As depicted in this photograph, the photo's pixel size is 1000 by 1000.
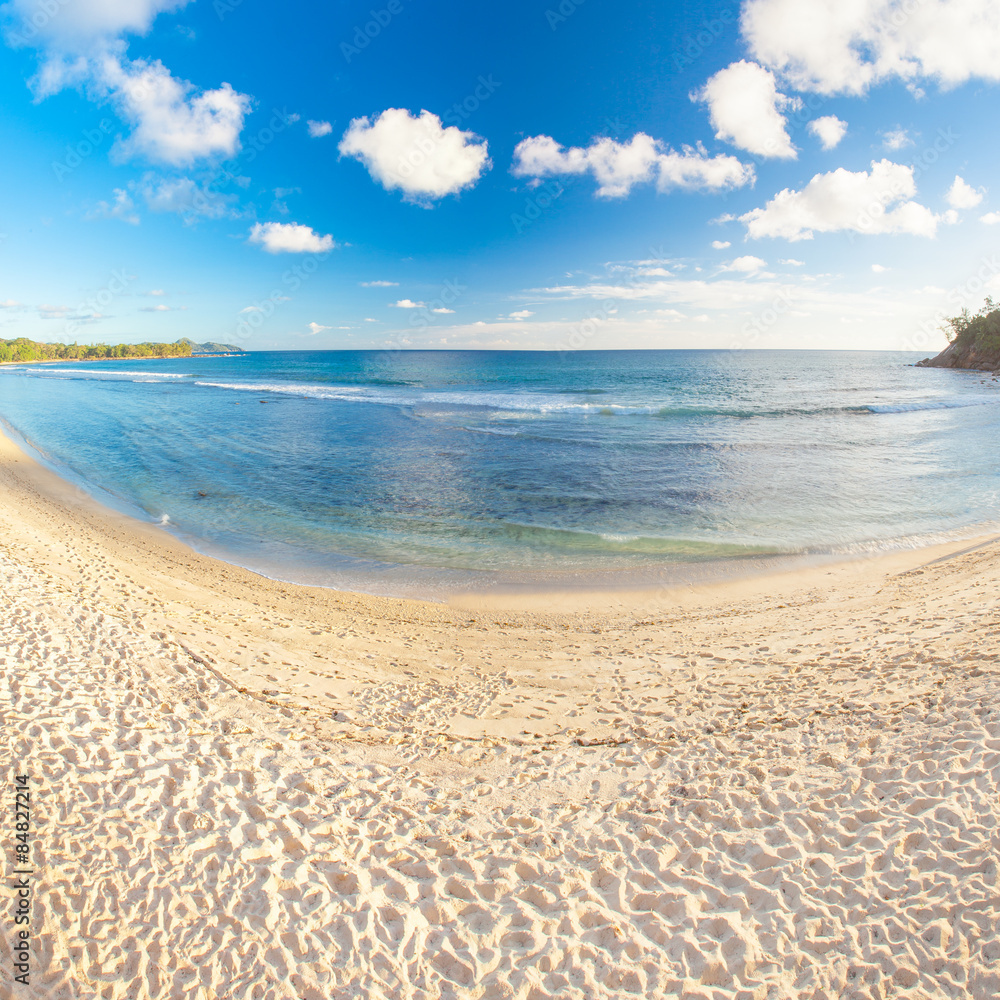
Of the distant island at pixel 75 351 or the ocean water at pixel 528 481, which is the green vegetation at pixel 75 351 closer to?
the distant island at pixel 75 351

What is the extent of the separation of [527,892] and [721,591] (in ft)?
26.5

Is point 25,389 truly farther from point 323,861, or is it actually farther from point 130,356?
point 130,356

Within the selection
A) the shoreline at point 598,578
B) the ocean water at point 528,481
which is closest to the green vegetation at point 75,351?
the ocean water at point 528,481

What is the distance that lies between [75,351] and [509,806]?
196 m

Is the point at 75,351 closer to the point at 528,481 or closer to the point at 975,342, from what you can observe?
the point at 528,481

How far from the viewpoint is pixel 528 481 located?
64.9 feet

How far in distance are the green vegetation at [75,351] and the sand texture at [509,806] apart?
159 meters

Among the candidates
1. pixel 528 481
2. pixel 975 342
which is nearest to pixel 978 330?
pixel 975 342

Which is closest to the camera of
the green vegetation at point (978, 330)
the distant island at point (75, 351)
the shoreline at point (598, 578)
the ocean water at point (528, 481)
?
the shoreline at point (598, 578)

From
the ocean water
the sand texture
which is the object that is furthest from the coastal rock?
the sand texture

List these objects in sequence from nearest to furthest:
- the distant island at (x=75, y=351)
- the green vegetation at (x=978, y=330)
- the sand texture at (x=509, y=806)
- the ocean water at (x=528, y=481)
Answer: the sand texture at (x=509, y=806)
the ocean water at (x=528, y=481)
the green vegetation at (x=978, y=330)
the distant island at (x=75, y=351)

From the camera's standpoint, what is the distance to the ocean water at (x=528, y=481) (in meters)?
13.1

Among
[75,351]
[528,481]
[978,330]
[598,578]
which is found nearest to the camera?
[598,578]

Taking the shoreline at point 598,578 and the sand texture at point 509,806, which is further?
the shoreline at point 598,578
